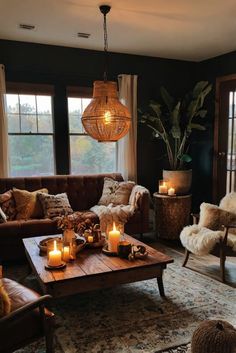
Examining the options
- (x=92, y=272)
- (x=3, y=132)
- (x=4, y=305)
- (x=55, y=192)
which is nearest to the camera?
(x=4, y=305)

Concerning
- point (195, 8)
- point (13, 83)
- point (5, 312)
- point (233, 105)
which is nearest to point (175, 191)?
point (233, 105)

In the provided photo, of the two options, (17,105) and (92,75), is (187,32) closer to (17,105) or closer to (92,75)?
(92,75)

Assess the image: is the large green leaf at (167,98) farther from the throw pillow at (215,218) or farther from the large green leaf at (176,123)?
the throw pillow at (215,218)

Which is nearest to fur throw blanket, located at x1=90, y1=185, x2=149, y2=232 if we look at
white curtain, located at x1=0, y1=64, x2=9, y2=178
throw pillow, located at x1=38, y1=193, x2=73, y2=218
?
throw pillow, located at x1=38, y1=193, x2=73, y2=218

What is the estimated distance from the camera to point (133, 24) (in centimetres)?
359

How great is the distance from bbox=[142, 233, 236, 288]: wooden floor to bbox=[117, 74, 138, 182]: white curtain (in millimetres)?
1126

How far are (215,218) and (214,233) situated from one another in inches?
14.4

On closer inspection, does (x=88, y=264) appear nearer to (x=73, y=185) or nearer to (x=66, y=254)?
(x=66, y=254)

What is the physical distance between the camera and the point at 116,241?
272cm

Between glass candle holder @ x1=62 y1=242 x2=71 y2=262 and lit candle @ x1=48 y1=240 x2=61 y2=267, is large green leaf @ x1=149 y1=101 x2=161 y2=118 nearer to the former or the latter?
glass candle holder @ x1=62 y1=242 x2=71 y2=262

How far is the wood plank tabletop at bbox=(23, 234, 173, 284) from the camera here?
232 cm

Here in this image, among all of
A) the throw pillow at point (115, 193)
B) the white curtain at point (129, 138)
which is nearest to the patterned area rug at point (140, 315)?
the throw pillow at point (115, 193)

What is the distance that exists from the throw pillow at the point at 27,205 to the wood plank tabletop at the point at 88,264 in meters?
1.02

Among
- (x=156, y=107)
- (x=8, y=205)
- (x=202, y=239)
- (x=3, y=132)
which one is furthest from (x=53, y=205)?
(x=156, y=107)
